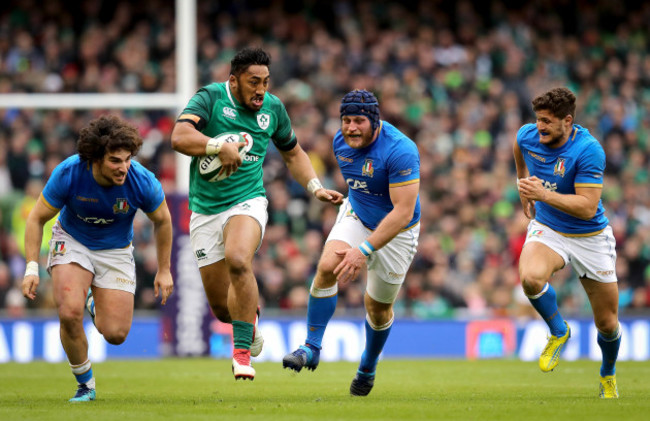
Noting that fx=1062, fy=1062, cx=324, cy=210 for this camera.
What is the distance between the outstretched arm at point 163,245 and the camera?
8.90 m

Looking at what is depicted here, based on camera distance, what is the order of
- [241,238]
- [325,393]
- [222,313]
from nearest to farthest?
[241,238] → [222,313] → [325,393]

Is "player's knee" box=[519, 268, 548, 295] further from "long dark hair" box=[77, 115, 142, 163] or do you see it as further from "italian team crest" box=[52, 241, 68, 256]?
"italian team crest" box=[52, 241, 68, 256]

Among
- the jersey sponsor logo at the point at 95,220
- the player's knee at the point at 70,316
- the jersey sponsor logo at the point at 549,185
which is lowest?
the player's knee at the point at 70,316

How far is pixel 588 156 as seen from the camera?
29.4 feet

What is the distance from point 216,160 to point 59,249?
1490mm

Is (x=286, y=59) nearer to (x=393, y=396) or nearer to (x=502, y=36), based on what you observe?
(x=502, y=36)

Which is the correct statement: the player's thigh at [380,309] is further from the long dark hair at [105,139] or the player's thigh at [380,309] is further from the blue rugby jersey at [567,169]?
the long dark hair at [105,139]

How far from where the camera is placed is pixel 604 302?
29.9ft

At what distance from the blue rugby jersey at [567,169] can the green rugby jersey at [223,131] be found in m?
2.34

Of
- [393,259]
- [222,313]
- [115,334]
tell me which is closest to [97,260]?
[115,334]

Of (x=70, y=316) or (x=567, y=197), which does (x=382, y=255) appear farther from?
(x=70, y=316)

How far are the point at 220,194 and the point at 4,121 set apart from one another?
1213 cm

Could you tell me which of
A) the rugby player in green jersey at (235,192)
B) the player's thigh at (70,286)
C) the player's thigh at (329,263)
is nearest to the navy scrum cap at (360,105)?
the rugby player in green jersey at (235,192)

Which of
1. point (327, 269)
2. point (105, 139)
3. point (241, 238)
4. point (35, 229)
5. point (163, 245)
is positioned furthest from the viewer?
point (163, 245)
